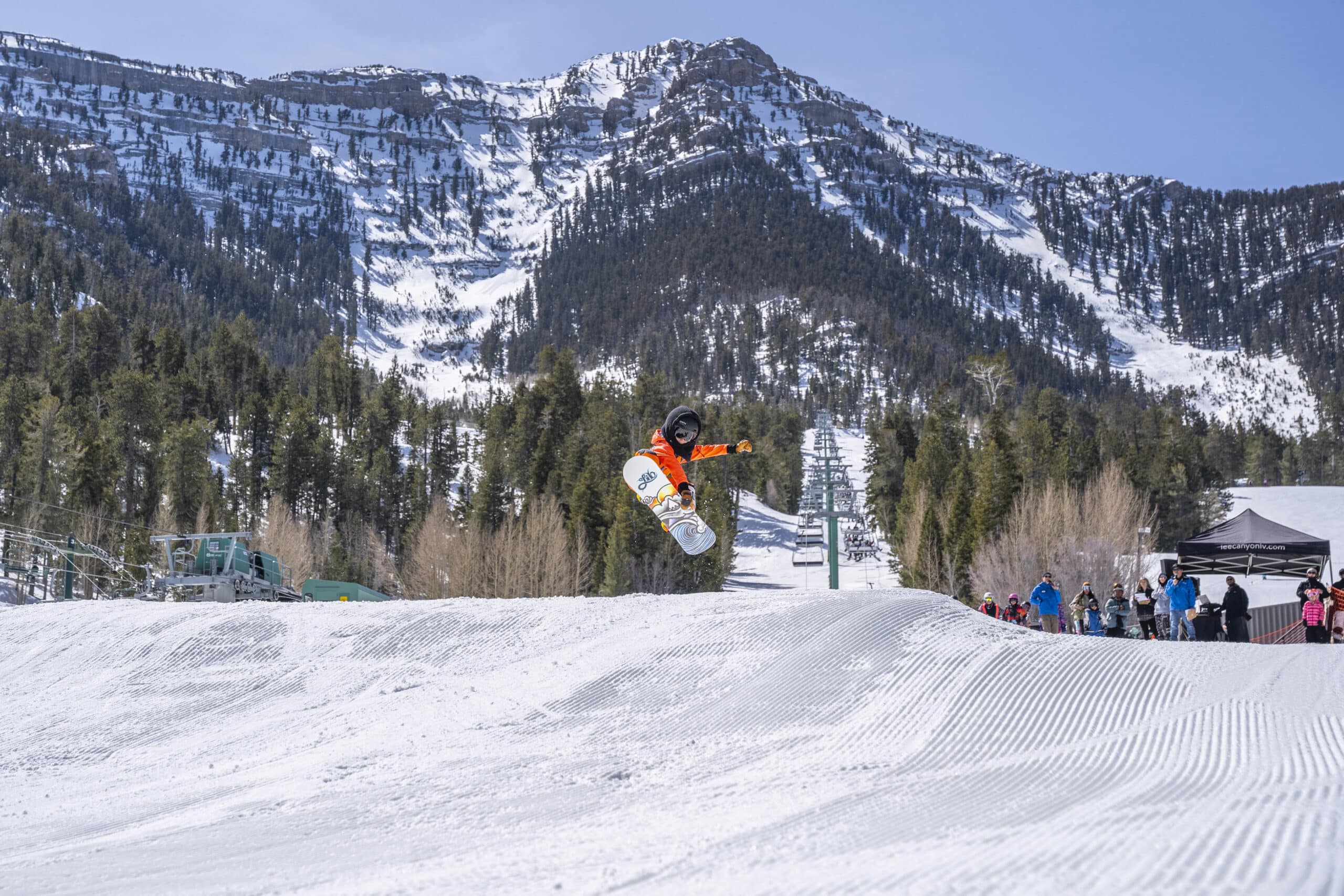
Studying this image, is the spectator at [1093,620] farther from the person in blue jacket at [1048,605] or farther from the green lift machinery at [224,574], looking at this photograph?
the green lift machinery at [224,574]

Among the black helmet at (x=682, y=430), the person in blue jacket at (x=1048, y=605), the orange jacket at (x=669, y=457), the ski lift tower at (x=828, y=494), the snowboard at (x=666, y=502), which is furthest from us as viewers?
the ski lift tower at (x=828, y=494)

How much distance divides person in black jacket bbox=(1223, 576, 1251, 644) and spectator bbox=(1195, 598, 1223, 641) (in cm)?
15

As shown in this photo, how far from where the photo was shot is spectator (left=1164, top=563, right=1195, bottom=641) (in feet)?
46.8

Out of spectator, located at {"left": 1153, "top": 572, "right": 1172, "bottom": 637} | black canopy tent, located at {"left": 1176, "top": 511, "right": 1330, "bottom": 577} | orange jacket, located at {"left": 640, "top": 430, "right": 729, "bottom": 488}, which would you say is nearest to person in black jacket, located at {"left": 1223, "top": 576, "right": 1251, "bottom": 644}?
spectator, located at {"left": 1153, "top": 572, "right": 1172, "bottom": 637}

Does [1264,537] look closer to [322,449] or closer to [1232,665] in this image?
[1232,665]

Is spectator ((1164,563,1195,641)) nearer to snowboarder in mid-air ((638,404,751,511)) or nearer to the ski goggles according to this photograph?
snowboarder in mid-air ((638,404,751,511))

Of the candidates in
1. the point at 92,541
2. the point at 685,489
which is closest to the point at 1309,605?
the point at 685,489

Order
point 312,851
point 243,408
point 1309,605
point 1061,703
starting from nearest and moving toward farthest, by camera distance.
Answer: point 312,851 → point 1061,703 → point 1309,605 → point 243,408

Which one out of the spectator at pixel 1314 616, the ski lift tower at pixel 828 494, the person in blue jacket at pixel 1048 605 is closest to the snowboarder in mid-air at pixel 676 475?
the person in blue jacket at pixel 1048 605

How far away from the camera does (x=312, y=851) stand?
5.57m

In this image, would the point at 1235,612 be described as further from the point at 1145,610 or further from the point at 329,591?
the point at 329,591

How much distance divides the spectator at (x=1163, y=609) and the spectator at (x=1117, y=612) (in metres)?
0.55

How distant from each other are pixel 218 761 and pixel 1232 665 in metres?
9.15

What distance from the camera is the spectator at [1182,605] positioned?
1427 centimetres
